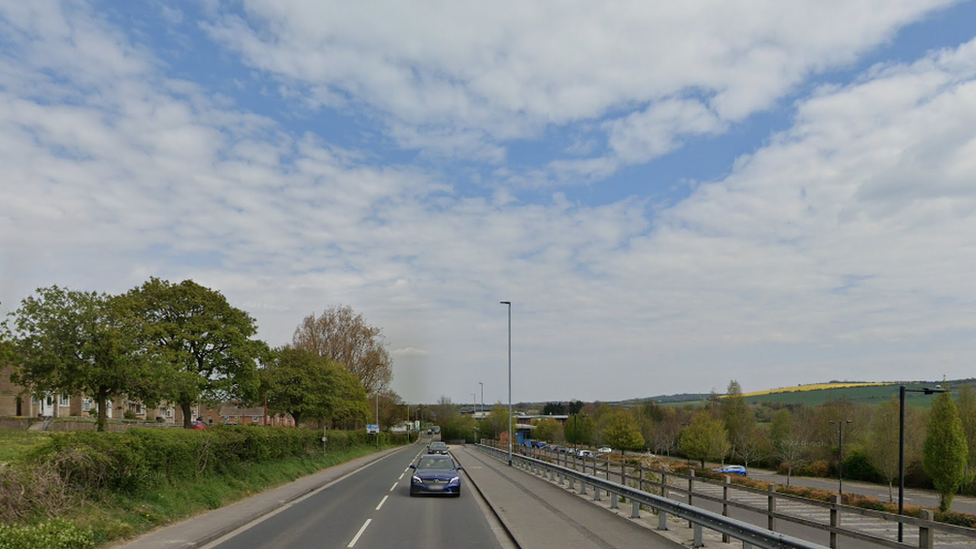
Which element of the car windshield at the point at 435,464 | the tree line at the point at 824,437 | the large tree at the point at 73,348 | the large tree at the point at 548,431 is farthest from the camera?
the large tree at the point at 548,431

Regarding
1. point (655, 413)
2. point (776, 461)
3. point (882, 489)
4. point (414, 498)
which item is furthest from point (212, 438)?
point (655, 413)

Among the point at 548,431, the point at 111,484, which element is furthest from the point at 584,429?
the point at 111,484

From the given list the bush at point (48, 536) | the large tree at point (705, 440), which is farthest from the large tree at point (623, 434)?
the bush at point (48, 536)

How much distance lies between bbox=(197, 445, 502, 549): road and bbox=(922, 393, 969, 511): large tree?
34221 mm

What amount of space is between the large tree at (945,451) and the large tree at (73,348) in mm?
45220

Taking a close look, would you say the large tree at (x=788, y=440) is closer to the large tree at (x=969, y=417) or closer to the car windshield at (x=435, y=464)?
the large tree at (x=969, y=417)

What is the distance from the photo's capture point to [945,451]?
4244cm

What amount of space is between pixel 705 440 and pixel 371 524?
67.0 meters

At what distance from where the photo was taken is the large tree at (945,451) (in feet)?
136

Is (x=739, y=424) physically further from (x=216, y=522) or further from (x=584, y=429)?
(x=216, y=522)

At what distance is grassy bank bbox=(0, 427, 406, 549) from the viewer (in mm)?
10820

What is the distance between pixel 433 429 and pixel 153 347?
15590 cm

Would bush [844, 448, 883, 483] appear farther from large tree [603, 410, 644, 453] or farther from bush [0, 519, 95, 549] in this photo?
bush [0, 519, 95, 549]

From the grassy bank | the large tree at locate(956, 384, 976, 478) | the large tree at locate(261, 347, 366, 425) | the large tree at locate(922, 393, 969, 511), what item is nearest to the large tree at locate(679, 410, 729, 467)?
the large tree at locate(956, 384, 976, 478)
